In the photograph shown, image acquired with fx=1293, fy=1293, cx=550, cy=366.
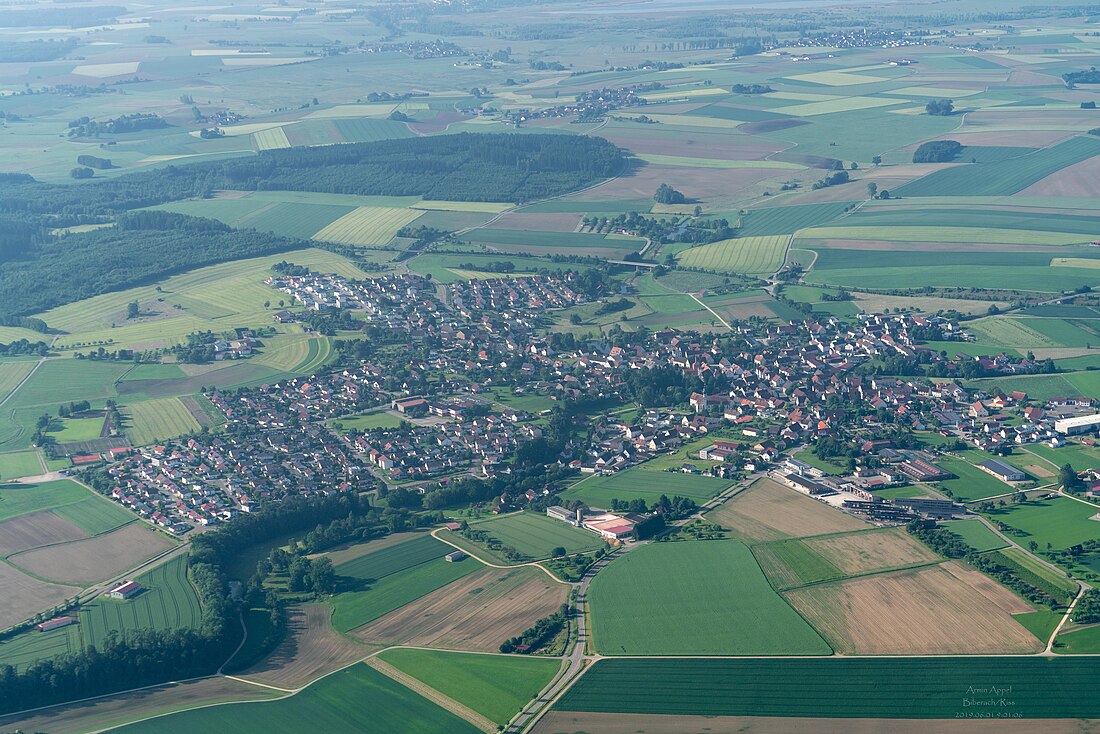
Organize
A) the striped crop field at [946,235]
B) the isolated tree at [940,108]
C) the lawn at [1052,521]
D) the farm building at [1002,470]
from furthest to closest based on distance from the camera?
the isolated tree at [940,108]
the striped crop field at [946,235]
the farm building at [1002,470]
the lawn at [1052,521]

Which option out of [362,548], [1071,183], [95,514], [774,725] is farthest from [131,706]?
[1071,183]

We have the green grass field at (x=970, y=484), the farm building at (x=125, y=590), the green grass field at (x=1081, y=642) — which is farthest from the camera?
the green grass field at (x=970, y=484)

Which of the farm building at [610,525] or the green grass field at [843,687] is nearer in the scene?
the green grass field at [843,687]

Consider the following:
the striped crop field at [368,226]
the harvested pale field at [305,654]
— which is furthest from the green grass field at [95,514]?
the striped crop field at [368,226]

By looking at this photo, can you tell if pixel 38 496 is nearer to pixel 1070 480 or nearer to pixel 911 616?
pixel 911 616

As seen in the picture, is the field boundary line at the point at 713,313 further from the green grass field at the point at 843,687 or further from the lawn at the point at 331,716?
the lawn at the point at 331,716

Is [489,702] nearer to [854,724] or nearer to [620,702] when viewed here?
[620,702]
